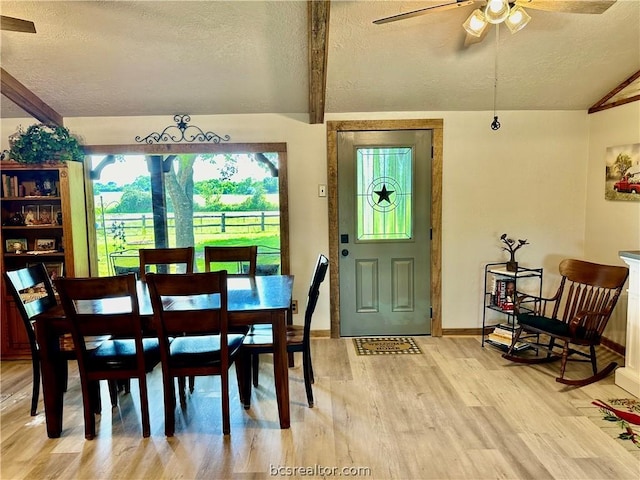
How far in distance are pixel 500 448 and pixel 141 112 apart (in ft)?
12.5

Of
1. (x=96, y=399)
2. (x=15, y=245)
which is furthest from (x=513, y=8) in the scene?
(x=15, y=245)

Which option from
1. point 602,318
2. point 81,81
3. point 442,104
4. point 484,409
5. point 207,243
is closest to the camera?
point 484,409

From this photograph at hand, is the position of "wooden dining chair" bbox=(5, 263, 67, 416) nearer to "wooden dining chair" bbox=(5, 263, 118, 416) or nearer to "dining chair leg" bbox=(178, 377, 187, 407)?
"wooden dining chair" bbox=(5, 263, 118, 416)

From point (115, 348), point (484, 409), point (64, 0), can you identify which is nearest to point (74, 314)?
point (115, 348)

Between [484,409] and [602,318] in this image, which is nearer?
[484,409]

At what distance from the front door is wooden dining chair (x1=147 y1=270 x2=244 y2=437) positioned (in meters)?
1.77

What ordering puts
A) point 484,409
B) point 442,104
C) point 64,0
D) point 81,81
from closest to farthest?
point 64,0, point 484,409, point 81,81, point 442,104

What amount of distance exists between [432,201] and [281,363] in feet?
7.48

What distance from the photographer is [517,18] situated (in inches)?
92.4

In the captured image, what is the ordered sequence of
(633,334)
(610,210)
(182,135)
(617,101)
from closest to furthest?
(633,334) → (617,101) → (610,210) → (182,135)

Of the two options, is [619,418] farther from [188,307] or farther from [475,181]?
[188,307]

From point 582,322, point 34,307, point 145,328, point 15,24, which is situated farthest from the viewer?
point 582,322

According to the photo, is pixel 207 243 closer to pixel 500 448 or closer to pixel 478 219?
pixel 478 219

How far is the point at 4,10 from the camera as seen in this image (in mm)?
2602
